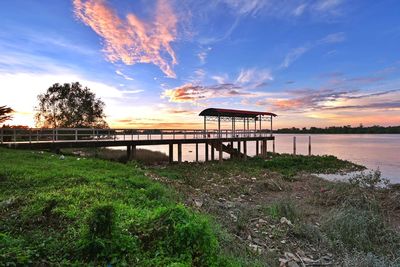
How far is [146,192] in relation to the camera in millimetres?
8773

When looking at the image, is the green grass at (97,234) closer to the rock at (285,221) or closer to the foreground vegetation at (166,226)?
the foreground vegetation at (166,226)

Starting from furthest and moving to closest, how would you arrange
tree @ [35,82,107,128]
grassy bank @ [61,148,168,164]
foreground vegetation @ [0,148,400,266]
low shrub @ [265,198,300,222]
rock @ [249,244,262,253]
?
1. tree @ [35,82,107,128]
2. grassy bank @ [61,148,168,164]
3. low shrub @ [265,198,300,222]
4. rock @ [249,244,262,253]
5. foreground vegetation @ [0,148,400,266]

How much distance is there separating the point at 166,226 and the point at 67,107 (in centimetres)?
4242

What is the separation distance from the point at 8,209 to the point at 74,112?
38906 mm

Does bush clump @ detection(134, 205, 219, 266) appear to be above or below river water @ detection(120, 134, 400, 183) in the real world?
above

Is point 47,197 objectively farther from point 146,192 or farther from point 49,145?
point 49,145

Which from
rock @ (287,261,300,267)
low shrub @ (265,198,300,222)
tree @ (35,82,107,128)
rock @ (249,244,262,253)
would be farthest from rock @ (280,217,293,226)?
tree @ (35,82,107,128)

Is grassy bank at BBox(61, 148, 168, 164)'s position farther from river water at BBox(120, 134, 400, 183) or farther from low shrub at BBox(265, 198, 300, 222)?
low shrub at BBox(265, 198, 300, 222)

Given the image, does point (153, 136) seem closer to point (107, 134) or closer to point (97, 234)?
point (107, 134)

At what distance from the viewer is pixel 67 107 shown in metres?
42.1

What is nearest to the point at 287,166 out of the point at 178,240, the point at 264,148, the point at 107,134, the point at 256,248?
the point at 264,148

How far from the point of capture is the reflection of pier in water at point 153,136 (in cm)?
1953

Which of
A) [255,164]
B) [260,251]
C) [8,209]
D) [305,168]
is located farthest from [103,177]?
[305,168]

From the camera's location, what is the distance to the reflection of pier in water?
19.5 m
